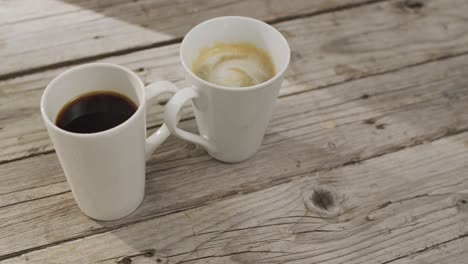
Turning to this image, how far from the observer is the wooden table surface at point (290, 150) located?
76 cm

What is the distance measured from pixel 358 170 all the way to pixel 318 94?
0.18 m

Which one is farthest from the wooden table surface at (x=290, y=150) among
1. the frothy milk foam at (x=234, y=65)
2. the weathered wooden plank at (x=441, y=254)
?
the frothy milk foam at (x=234, y=65)

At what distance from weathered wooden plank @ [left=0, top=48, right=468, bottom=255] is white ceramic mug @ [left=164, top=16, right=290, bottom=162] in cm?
5

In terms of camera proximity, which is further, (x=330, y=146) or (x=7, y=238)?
(x=330, y=146)

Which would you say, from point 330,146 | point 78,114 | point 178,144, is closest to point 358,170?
point 330,146

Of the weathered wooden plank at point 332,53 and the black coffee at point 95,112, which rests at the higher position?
the black coffee at point 95,112

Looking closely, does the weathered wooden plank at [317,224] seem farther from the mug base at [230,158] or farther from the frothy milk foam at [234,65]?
the frothy milk foam at [234,65]

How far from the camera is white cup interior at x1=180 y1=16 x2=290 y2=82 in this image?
2.63 feet

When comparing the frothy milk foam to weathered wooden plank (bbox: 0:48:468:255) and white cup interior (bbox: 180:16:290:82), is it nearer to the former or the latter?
white cup interior (bbox: 180:16:290:82)

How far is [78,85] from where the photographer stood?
725mm

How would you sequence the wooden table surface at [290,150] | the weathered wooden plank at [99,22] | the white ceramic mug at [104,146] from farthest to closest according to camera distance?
the weathered wooden plank at [99,22] → the wooden table surface at [290,150] → the white ceramic mug at [104,146]

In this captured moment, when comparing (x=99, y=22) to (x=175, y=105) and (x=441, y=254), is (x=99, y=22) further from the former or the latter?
(x=441, y=254)

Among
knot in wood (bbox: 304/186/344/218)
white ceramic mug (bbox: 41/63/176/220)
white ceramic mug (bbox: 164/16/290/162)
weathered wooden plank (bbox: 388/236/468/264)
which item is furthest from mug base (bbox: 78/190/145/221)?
weathered wooden plank (bbox: 388/236/468/264)

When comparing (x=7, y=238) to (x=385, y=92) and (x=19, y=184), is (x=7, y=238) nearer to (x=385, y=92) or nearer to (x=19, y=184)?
(x=19, y=184)
